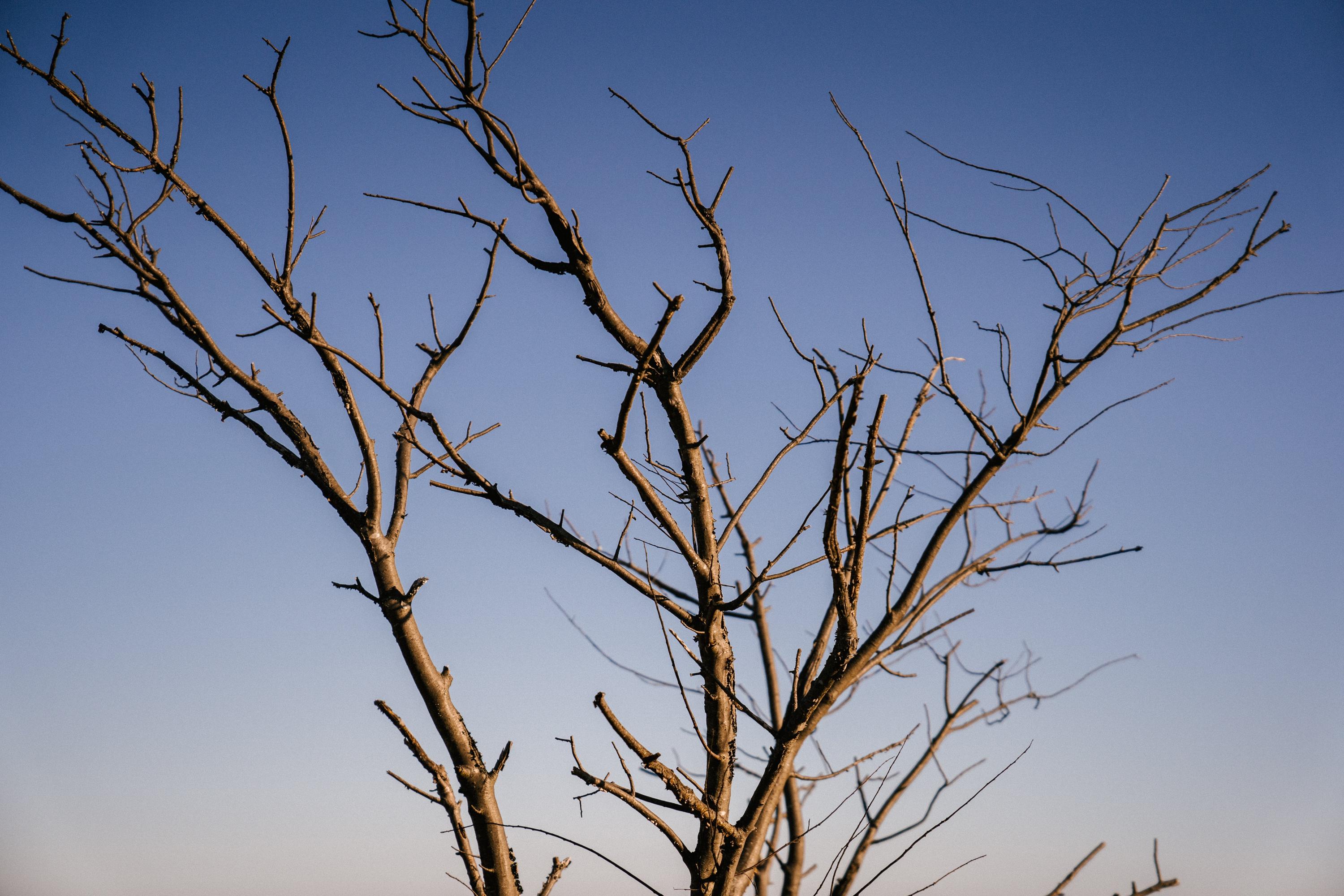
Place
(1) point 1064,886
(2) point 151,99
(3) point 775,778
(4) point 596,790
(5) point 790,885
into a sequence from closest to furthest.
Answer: (4) point 596,790 < (3) point 775,778 < (1) point 1064,886 < (2) point 151,99 < (5) point 790,885

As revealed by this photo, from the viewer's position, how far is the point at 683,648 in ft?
5.73

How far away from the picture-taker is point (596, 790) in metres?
1.56

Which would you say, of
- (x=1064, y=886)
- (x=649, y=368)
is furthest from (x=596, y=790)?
(x=1064, y=886)

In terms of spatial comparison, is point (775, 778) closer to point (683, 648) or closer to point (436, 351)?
point (683, 648)

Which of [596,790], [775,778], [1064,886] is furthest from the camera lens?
[1064,886]

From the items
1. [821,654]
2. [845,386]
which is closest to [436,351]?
[845,386]

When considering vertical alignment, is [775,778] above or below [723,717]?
below

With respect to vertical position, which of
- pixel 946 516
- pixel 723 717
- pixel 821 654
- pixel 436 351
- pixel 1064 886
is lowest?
pixel 1064 886

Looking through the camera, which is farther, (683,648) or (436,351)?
(436,351)

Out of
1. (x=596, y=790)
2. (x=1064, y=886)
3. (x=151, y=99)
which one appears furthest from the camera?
(x=151, y=99)

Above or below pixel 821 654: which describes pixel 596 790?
below

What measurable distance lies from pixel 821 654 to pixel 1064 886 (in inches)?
30.1

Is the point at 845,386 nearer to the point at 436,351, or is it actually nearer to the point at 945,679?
the point at 436,351

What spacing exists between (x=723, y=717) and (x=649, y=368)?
0.77 metres
